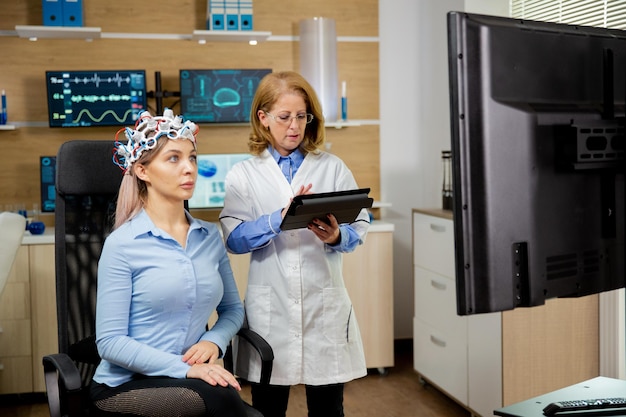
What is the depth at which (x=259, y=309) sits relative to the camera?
2207 millimetres

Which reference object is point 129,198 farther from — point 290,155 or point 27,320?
point 27,320

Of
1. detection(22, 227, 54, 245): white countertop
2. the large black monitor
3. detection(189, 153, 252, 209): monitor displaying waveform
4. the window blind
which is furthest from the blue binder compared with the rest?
the large black monitor

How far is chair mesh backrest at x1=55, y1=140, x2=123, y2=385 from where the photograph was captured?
212 cm

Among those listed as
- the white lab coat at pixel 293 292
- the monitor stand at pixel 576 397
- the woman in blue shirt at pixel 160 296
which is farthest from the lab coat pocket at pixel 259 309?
the monitor stand at pixel 576 397

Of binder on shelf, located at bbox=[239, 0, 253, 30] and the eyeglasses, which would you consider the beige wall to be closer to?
binder on shelf, located at bbox=[239, 0, 253, 30]

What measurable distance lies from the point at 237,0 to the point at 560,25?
310cm

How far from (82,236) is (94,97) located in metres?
1.93

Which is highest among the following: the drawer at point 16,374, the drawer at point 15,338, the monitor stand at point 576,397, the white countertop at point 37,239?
the white countertop at point 37,239

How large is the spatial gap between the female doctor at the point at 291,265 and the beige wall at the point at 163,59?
2025 millimetres

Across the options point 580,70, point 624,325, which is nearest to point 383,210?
point 624,325

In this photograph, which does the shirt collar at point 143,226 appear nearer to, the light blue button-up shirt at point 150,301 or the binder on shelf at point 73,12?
the light blue button-up shirt at point 150,301

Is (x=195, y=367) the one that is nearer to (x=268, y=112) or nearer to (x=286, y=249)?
(x=286, y=249)

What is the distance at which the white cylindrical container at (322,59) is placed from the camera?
161 inches

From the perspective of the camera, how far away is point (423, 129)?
450 cm
